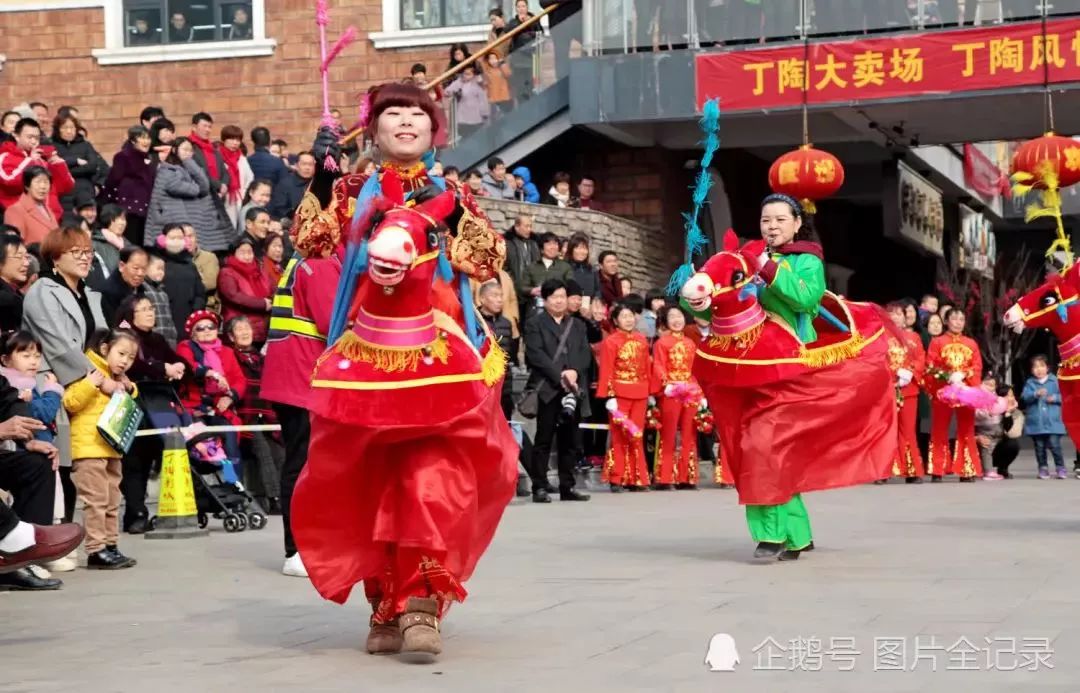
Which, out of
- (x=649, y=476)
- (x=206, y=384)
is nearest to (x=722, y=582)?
(x=206, y=384)

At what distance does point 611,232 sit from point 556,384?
8062 millimetres

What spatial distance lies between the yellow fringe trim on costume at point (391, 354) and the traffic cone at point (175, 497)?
5.54 m

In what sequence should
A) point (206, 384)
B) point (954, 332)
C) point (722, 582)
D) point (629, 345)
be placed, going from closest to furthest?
point (722, 582) → point (206, 384) → point (629, 345) → point (954, 332)

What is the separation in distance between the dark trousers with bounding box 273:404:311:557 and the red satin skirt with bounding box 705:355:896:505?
2195 mm

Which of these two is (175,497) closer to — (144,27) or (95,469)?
(95,469)

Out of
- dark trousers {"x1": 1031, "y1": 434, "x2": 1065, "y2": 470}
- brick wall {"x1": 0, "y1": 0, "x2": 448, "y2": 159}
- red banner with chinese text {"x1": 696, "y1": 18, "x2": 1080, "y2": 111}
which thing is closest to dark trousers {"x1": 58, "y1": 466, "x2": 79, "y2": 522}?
dark trousers {"x1": 1031, "y1": 434, "x2": 1065, "y2": 470}

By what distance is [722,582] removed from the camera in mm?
8945

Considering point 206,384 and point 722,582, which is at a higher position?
point 206,384

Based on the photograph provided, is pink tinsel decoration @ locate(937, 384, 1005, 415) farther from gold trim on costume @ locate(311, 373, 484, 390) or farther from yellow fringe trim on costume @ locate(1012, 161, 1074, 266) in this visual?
gold trim on costume @ locate(311, 373, 484, 390)

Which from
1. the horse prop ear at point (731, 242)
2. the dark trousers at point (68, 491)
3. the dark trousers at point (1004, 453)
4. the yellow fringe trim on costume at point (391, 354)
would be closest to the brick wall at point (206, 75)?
the dark trousers at point (1004, 453)

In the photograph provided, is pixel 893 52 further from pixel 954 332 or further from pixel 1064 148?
pixel 1064 148

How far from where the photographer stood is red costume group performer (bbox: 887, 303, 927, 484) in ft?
59.9

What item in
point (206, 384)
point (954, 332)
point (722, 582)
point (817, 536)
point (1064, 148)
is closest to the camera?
point (722, 582)

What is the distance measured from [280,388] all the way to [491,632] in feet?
8.86
